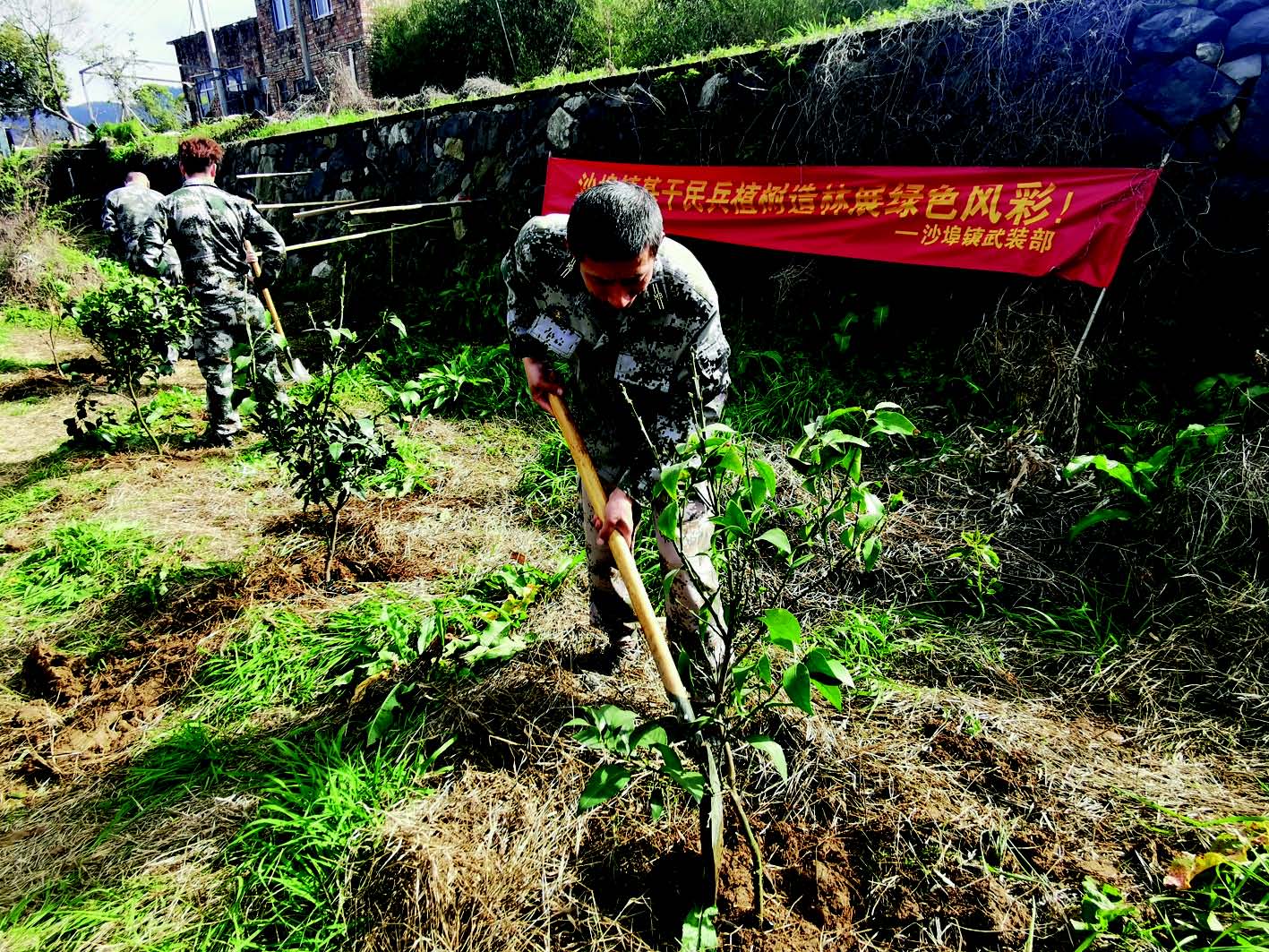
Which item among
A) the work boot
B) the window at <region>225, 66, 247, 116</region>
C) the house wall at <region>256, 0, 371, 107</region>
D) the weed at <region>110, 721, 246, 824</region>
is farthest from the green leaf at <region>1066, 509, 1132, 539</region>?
the window at <region>225, 66, 247, 116</region>

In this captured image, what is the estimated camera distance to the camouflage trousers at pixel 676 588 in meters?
2.00

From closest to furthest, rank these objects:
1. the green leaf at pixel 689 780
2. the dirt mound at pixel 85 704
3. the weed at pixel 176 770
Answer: the green leaf at pixel 689 780 < the weed at pixel 176 770 < the dirt mound at pixel 85 704

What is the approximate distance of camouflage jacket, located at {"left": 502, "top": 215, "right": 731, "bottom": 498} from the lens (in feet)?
6.08

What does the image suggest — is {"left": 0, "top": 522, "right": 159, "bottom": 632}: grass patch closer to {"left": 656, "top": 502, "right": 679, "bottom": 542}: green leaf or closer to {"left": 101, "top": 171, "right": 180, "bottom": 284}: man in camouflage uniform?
{"left": 101, "top": 171, "right": 180, "bottom": 284}: man in camouflage uniform

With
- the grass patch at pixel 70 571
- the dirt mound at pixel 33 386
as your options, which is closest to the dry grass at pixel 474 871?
the grass patch at pixel 70 571

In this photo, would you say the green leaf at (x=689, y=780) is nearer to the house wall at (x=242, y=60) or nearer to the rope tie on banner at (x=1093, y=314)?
the rope tie on banner at (x=1093, y=314)

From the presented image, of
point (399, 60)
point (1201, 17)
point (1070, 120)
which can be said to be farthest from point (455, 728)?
point (399, 60)

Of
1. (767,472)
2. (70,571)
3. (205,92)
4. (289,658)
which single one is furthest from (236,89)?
(767,472)

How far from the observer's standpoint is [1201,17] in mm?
3408

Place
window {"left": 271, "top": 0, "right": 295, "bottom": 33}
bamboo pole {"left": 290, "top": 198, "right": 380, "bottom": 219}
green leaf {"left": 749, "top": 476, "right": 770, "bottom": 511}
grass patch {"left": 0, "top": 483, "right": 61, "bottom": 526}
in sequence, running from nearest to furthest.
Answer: green leaf {"left": 749, "top": 476, "right": 770, "bottom": 511}
grass patch {"left": 0, "top": 483, "right": 61, "bottom": 526}
bamboo pole {"left": 290, "top": 198, "right": 380, "bottom": 219}
window {"left": 271, "top": 0, "right": 295, "bottom": 33}

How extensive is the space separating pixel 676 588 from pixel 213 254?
3.93 metres

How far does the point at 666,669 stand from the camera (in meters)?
1.65

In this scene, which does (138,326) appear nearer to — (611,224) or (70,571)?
(70,571)

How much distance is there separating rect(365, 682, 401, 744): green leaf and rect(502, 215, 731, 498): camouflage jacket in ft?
3.24
